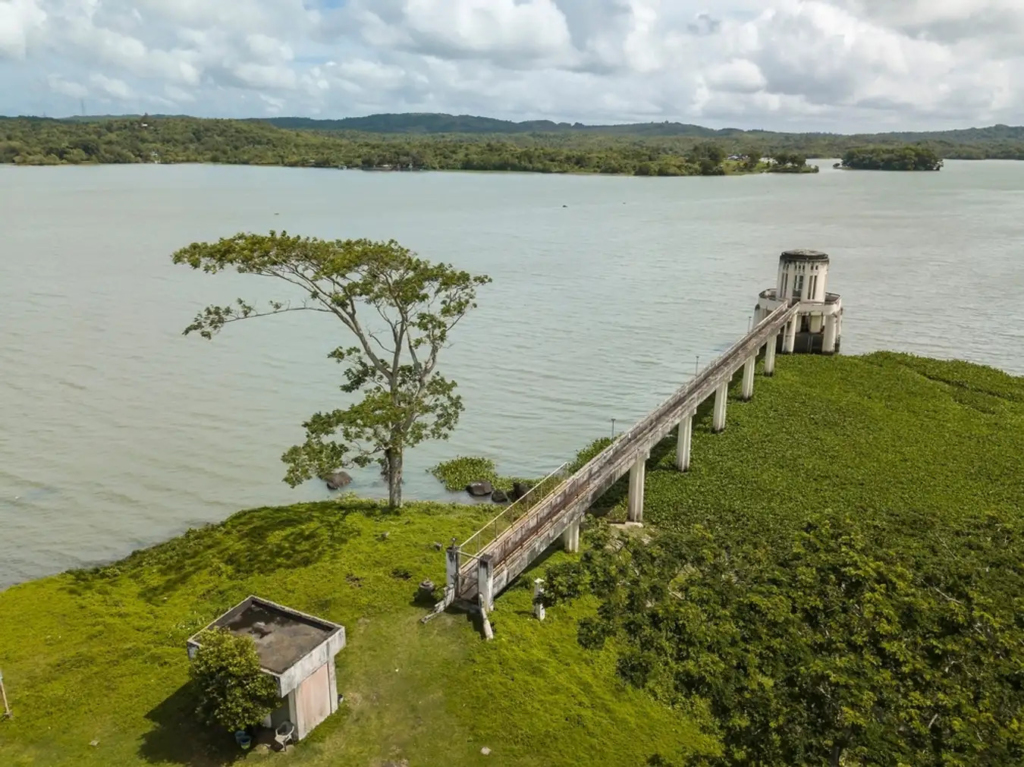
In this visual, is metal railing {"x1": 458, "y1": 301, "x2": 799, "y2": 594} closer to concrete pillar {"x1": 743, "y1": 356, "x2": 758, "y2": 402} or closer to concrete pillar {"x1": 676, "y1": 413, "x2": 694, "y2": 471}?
concrete pillar {"x1": 676, "y1": 413, "x2": 694, "y2": 471}

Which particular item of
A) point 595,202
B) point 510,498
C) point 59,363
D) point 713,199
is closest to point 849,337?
point 510,498

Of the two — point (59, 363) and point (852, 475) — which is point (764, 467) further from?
point (59, 363)

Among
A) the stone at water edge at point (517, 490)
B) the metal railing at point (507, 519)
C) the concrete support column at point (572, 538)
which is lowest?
the stone at water edge at point (517, 490)

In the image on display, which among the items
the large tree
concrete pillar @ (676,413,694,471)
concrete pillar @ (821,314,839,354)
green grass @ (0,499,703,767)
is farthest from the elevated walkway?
concrete pillar @ (821,314,839,354)

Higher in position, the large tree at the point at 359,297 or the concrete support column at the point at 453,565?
the large tree at the point at 359,297

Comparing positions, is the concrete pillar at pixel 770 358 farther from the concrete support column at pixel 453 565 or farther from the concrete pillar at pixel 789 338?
the concrete support column at pixel 453 565

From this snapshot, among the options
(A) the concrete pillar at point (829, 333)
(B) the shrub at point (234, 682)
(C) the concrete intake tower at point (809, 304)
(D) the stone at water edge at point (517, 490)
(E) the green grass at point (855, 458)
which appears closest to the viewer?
(B) the shrub at point (234, 682)

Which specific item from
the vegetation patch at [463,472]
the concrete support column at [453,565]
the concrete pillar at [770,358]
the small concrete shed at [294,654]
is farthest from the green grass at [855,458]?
the small concrete shed at [294,654]
